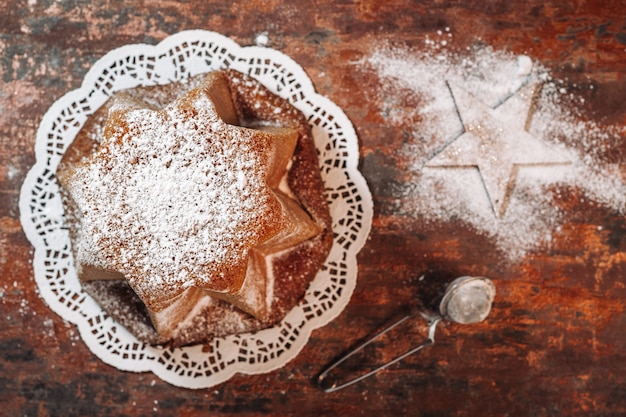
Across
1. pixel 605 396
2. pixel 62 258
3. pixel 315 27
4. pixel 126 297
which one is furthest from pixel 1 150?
pixel 605 396

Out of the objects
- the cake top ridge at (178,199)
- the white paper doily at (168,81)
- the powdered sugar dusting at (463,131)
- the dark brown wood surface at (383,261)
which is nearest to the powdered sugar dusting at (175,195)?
the cake top ridge at (178,199)

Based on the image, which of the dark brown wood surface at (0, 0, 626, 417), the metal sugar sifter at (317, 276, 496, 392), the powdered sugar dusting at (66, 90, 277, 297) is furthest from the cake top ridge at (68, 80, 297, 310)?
the metal sugar sifter at (317, 276, 496, 392)

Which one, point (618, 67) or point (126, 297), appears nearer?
point (126, 297)

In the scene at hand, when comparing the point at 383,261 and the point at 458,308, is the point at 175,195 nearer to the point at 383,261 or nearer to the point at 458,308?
the point at 383,261

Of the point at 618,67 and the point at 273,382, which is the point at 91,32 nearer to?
the point at 273,382

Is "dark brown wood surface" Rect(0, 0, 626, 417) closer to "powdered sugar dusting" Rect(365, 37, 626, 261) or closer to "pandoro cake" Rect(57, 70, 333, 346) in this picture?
"powdered sugar dusting" Rect(365, 37, 626, 261)
